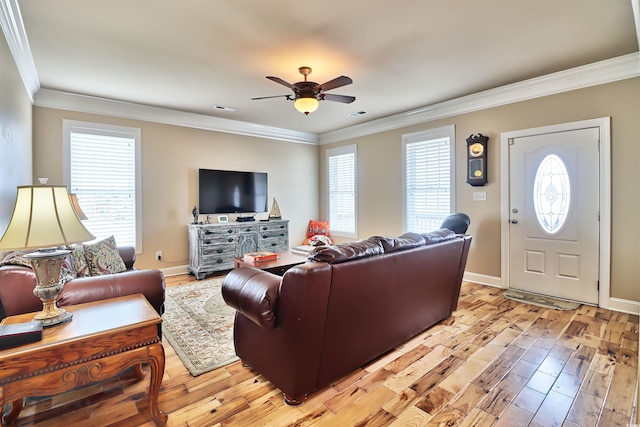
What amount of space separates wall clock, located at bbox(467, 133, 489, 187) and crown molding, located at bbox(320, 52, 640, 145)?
442mm

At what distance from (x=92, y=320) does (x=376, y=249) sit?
163 cm

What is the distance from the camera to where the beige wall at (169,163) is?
13.1 feet

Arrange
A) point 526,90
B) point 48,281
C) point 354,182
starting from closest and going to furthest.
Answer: point 48,281 < point 526,90 < point 354,182

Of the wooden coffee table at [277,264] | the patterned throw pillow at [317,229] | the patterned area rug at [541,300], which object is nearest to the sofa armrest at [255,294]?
the wooden coffee table at [277,264]

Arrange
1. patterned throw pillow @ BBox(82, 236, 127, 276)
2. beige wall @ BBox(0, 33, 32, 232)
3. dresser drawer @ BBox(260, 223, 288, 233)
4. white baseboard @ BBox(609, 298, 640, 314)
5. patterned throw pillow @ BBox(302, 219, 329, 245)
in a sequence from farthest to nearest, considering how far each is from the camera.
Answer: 1. patterned throw pillow @ BBox(302, 219, 329, 245)
2. dresser drawer @ BBox(260, 223, 288, 233)
3. white baseboard @ BBox(609, 298, 640, 314)
4. patterned throw pillow @ BBox(82, 236, 127, 276)
5. beige wall @ BBox(0, 33, 32, 232)

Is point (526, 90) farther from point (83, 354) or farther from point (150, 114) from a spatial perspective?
point (150, 114)

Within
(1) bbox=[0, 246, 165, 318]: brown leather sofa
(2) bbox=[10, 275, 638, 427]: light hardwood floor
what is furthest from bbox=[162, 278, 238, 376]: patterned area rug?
(1) bbox=[0, 246, 165, 318]: brown leather sofa

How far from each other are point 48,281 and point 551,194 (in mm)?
4666

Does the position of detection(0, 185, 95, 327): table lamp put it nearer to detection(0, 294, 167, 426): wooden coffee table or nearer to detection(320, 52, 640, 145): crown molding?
detection(0, 294, 167, 426): wooden coffee table

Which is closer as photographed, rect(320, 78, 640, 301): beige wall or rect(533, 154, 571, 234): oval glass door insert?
rect(320, 78, 640, 301): beige wall

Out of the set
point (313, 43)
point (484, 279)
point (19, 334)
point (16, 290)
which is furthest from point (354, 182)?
point (19, 334)

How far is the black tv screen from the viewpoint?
5215 millimetres

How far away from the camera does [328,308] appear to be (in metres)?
1.82

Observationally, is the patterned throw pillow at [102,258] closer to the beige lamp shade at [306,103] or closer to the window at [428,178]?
the beige lamp shade at [306,103]
